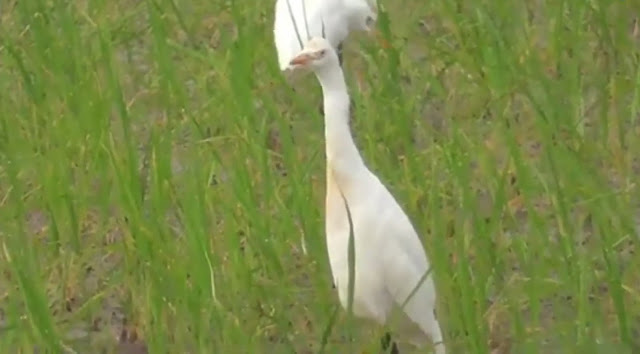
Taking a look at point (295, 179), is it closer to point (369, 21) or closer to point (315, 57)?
point (315, 57)

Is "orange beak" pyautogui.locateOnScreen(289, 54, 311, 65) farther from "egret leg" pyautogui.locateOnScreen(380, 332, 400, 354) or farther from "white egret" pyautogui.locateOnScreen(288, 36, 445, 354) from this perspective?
"egret leg" pyautogui.locateOnScreen(380, 332, 400, 354)

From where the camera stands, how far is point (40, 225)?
10.9 ft

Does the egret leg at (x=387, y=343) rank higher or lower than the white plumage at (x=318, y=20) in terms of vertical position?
lower

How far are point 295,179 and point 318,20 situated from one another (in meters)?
0.92

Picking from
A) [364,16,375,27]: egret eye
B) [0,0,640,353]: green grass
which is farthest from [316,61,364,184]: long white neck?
[364,16,375,27]: egret eye

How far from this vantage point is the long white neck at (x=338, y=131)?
8.37ft

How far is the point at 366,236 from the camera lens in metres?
2.52

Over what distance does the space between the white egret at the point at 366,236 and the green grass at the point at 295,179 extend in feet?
0.15

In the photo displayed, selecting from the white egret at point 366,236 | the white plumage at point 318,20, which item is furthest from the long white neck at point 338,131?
the white plumage at point 318,20

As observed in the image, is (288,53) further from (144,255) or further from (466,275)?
(466,275)

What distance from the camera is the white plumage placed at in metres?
3.51

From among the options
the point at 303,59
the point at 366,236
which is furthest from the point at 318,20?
the point at 366,236

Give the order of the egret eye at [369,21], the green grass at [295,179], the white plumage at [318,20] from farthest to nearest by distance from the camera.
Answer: the egret eye at [369,21] < the white plumage at [318,20] < the green grass at [295,179]

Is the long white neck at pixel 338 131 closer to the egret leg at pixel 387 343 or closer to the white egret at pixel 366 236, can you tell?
the white egret at pixel 366 236
